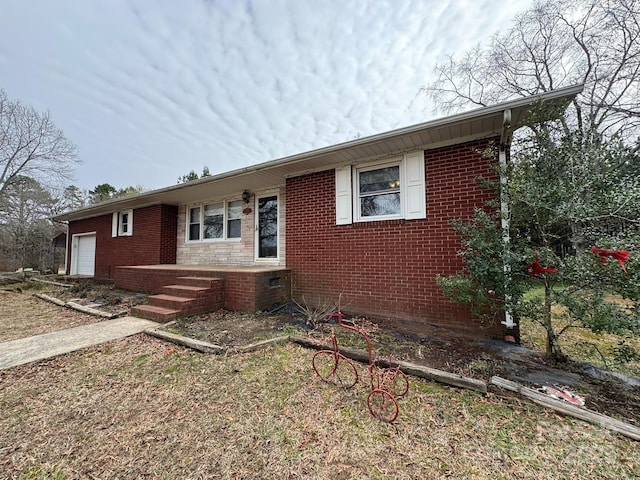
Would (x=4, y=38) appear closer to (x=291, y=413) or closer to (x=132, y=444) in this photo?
(x=132, y=444)

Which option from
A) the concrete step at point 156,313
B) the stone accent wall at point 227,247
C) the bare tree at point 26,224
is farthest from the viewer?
the bare tree at point 26,224

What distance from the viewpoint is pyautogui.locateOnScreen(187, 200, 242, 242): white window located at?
7961 millimetres

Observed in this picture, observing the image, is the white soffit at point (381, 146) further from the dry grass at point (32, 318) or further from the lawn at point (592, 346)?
the dry grass at point (32, 318)

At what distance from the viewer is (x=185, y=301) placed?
512 centimetres

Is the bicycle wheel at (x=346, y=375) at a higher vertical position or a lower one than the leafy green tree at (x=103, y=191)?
lower

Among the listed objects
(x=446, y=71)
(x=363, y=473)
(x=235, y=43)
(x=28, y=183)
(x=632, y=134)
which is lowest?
(x=363, y=473)

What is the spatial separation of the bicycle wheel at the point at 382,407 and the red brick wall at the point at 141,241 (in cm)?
869

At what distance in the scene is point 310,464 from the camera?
1.72 m

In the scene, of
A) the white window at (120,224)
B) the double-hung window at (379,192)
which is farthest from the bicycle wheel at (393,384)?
the white window at (120,224)

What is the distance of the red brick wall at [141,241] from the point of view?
8.98 metres

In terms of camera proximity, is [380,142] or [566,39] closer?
[380,142]

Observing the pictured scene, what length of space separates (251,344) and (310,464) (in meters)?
2.16

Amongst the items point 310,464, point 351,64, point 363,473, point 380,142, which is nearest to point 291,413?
point 310,464

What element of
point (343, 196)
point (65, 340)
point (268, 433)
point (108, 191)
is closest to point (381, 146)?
point (343, 196)
